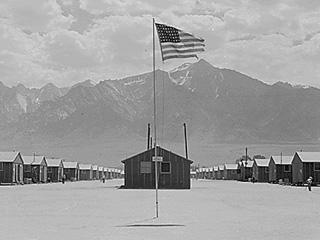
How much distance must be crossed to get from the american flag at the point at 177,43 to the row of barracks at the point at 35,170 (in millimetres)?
71378

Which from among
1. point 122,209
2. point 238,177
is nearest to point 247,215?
point 122,209

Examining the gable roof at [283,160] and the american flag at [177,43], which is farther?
the gable roof at [283,160]

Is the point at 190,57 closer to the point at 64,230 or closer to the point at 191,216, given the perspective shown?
the point at 191,216

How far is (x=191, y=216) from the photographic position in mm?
28578

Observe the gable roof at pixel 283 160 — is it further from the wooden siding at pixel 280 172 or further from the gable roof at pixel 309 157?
the gable roof at pixel 309 157

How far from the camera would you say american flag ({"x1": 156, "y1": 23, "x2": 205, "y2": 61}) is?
2755 cm

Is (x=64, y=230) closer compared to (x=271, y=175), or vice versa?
(x=64, y=230)

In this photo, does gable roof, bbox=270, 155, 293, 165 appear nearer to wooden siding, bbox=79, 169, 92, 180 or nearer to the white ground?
wooden siding, bbox=79, 169, 92, 180

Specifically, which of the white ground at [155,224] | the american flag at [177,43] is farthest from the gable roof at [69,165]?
the american flag at [177,43]

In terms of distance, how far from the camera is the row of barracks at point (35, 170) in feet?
315

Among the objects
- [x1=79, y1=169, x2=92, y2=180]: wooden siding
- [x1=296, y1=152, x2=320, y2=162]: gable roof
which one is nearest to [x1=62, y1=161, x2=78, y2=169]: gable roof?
[x1=79, y1=169, x2=92, y2=180]: wooden siding

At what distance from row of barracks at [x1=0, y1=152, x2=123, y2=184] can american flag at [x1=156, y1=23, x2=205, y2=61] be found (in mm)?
71378

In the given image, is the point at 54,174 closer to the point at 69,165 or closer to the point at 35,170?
the point at 35,170

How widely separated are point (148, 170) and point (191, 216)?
139ft
